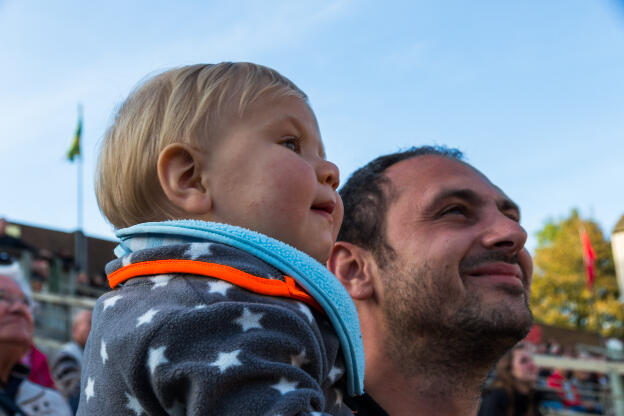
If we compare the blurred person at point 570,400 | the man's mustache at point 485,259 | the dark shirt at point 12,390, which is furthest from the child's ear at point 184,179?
the blurred person at point 570,400

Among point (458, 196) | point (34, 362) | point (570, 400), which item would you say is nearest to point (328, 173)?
point (458, 196)

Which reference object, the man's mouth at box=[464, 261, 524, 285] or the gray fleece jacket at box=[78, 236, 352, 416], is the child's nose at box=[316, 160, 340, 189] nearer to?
the gray fleece jacket at box=[78, 236, 352, 416]

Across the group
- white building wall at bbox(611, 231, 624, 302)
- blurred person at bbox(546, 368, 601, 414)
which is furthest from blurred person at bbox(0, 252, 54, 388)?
white building wall at bbox(611, 231, 624, 302)

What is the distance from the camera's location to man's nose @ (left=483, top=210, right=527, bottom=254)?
234 cm

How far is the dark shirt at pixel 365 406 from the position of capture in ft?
7.29

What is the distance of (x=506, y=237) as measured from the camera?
2.34 meters

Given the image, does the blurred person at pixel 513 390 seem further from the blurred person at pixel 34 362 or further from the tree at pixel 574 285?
the tree at pixel 574 285

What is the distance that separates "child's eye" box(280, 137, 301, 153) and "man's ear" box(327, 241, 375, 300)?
118 centimetres

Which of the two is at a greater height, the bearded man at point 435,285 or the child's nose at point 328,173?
the child's nose at point 328,173

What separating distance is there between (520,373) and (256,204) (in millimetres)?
4452

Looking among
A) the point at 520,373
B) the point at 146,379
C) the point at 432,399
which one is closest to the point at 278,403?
the point at 146,379

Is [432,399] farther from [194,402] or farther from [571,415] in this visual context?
[571,415]

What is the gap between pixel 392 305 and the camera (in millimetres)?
2475

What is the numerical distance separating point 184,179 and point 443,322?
1.24m
